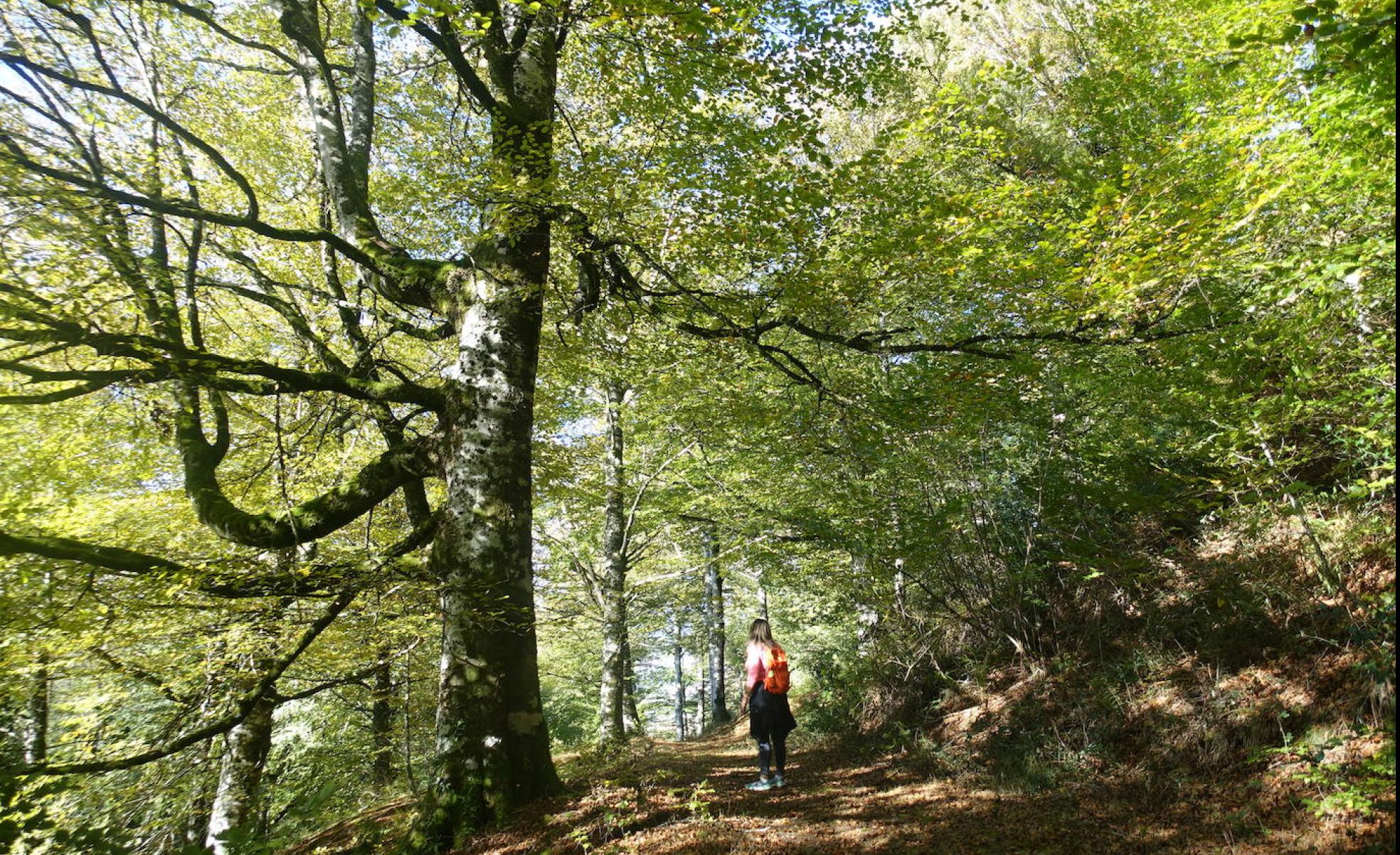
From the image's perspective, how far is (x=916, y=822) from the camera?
504 centimetres

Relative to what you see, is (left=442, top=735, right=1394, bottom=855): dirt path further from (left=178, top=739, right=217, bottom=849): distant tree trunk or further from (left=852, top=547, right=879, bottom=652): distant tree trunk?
(left=852, top=547, right=879, bottom=652): distant tree trunk

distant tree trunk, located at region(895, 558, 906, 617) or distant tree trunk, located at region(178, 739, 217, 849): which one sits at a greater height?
distant tree trunk, located at region(895, 558, 906, 617)

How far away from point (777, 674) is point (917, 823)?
2113 millimetres

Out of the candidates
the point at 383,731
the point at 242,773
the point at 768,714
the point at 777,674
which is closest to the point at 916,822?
the point at 768,714

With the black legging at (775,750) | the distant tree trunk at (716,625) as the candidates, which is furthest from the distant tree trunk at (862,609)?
the distant tree trunk at (716,625)

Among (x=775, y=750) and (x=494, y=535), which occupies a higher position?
(x=494, y=535)

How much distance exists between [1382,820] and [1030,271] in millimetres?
5006

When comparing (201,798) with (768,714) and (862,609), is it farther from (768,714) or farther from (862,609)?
(862,609)

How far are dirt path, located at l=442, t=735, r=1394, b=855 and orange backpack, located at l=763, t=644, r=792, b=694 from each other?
3.23 feet

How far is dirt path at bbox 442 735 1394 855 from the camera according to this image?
157 inches

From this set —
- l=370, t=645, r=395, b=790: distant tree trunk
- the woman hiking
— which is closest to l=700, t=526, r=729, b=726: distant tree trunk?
l=370, t=645, r=395, b=790: distant tree trunk

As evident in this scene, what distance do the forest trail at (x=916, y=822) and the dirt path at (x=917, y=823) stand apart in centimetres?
1

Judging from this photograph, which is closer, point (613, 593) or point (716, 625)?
point (613, 593)

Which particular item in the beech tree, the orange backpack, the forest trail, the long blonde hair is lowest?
the forest trail
